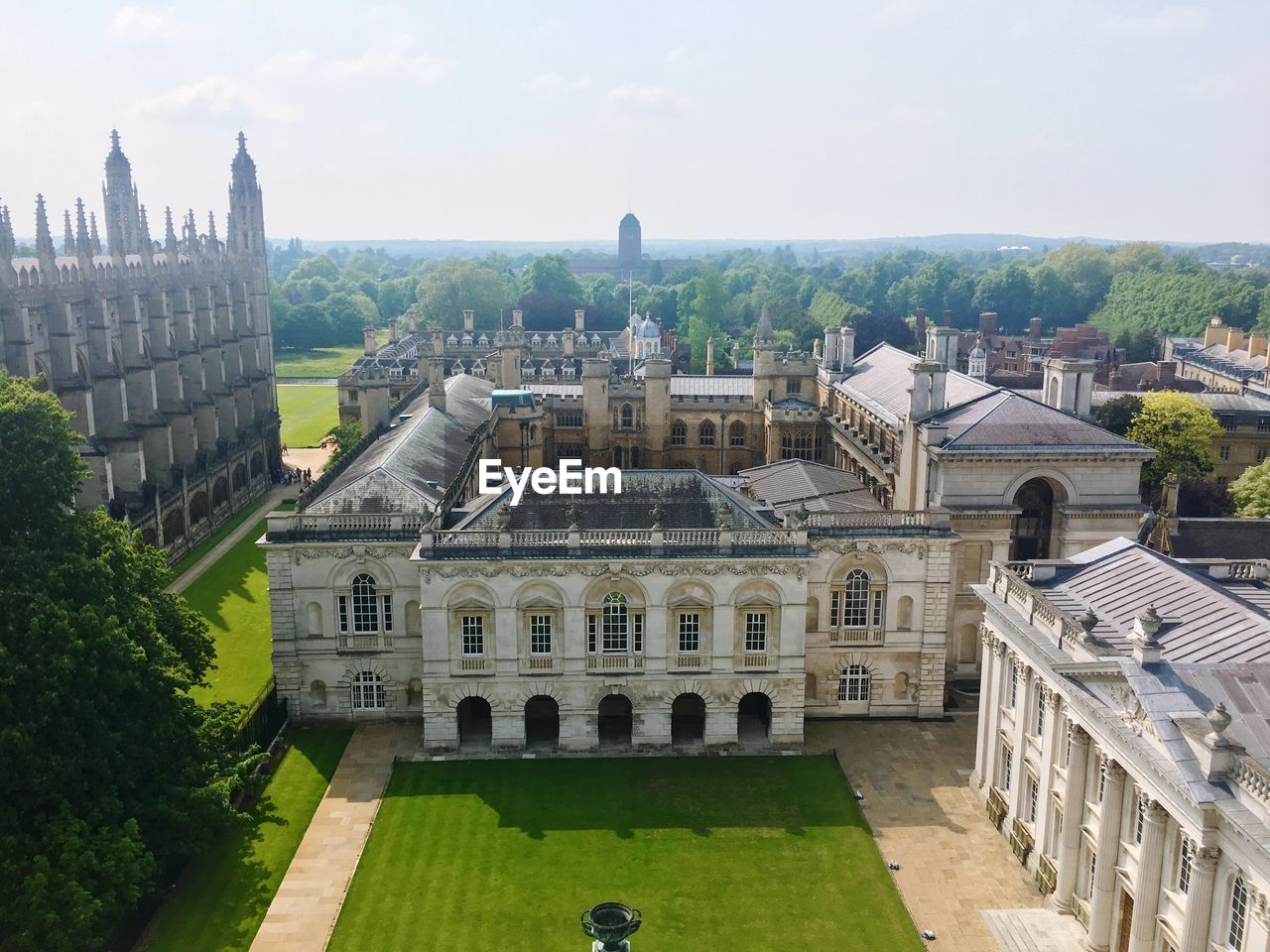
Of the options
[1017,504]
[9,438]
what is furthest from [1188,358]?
[9,438]

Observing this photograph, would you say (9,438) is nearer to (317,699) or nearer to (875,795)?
(317,699)

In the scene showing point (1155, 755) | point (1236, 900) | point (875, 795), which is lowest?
point (875, 795)

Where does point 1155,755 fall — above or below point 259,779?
above

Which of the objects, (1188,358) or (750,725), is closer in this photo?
(750,725)

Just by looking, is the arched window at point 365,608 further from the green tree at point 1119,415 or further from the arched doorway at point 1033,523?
the green tree at point 1119,415

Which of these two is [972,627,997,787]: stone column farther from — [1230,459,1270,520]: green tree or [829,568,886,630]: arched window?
[1230,459,1270,520]: green tree

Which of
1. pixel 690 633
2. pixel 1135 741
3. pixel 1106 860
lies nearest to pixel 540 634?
pixel 690 633
